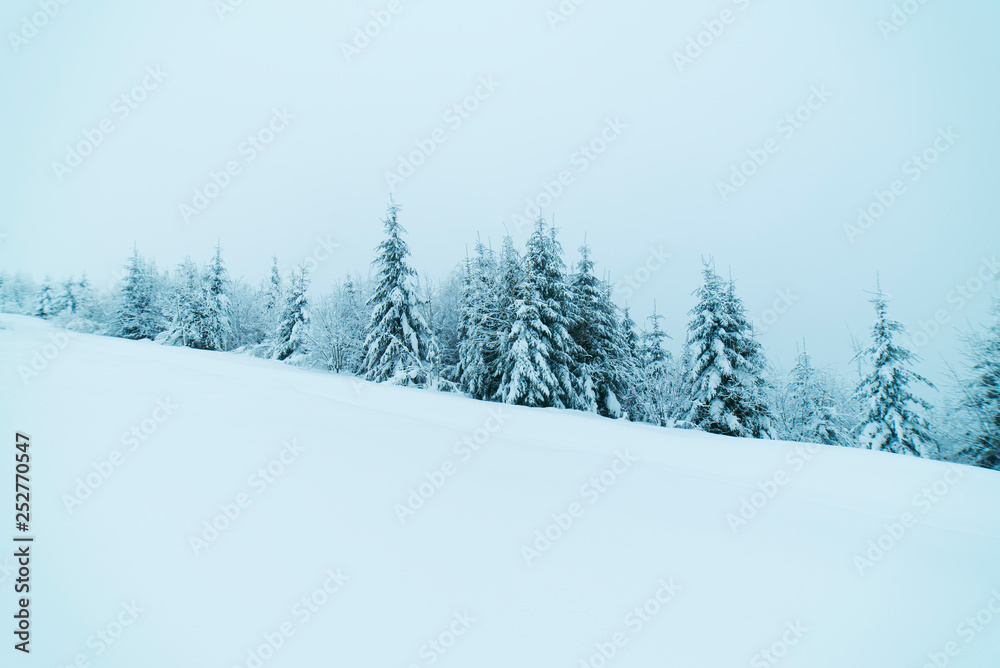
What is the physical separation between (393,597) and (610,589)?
4.50ft

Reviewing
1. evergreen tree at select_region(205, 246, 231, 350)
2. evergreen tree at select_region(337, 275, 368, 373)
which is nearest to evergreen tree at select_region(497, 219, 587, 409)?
evergreen tree at select_region(337, 275, 368, 373)

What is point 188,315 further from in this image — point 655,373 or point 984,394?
point 984,394

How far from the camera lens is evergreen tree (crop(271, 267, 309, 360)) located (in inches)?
1146

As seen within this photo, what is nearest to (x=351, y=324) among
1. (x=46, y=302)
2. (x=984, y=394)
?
(x=984, y=394)

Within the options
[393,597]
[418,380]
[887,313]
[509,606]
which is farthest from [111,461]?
[887,313]

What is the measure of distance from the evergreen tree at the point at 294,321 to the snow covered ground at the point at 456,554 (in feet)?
80.5

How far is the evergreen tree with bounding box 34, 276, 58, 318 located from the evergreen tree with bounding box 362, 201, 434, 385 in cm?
4242

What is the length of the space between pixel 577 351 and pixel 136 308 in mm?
35672

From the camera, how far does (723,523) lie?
3904mm

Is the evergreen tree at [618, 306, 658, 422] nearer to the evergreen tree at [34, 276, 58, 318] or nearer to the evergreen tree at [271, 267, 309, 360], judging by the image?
the evergreen tree at [271, 267, 309, 360]

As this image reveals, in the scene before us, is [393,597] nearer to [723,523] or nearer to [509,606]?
[509,606]

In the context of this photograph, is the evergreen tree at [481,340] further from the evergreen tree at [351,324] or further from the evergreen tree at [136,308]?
the evergreen tree at [136,308]

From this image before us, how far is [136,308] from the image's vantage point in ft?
113

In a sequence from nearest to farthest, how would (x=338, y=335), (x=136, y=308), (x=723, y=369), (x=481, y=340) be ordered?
(x=723, y=369) → (x=481, y=340) → (x=338, y=335) → (x=136, y=308)
